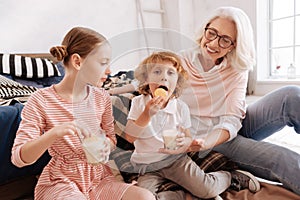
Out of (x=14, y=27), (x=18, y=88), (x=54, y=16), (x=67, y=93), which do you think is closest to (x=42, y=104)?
(x=67, y=93)

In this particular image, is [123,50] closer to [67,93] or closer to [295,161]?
[67,93]

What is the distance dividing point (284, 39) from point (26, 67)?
2242 mm

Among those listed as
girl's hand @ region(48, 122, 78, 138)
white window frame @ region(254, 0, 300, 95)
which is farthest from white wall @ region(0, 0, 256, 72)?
girl's hand @ region(48, 122, 78, 138)

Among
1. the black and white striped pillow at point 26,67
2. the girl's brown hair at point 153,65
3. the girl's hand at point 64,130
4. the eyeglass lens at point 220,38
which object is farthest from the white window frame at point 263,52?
the girl's hand at point 64,130

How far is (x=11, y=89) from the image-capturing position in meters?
1.52

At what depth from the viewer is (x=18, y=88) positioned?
1.55 metres

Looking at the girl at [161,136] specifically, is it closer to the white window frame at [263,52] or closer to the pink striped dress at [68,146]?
the pink striped dress at [68,146]

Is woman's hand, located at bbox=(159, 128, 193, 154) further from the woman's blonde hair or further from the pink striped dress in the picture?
the woman's blonde hair

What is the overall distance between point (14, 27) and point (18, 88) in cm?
90

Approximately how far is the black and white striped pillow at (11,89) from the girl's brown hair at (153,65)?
96cm

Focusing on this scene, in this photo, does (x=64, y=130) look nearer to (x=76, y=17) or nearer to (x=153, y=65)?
(x=153, y=65)

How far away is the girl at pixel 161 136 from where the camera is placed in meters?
0.75

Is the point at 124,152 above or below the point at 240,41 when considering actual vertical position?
below

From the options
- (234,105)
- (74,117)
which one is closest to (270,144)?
(234,105)
